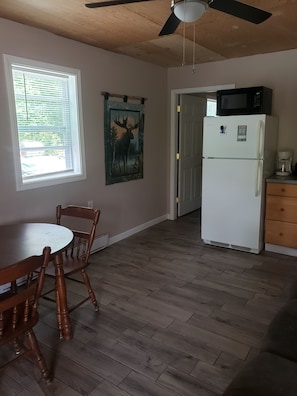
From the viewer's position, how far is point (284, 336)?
1486 mm

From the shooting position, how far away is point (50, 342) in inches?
86.0

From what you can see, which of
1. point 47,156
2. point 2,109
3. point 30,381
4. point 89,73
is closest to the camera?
point 30,381

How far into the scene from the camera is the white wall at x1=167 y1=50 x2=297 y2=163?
12.5 feet

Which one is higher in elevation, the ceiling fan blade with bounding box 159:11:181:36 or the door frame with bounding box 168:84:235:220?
the ceiling fan blade with bounding box 159:11:181:36

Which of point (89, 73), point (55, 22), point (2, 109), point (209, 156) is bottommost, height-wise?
point (209, 156)

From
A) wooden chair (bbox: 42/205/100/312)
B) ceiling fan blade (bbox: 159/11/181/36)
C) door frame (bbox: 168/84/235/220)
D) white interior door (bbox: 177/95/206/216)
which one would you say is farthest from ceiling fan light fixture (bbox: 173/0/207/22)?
white interior door (bbox: 177/95/206/216)

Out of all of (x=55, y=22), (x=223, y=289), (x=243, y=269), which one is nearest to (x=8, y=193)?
(x=55, y=22)

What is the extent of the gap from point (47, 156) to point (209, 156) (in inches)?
74.8

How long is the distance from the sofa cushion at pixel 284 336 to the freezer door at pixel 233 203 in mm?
2009

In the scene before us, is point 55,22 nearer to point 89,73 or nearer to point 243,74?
point 89,73

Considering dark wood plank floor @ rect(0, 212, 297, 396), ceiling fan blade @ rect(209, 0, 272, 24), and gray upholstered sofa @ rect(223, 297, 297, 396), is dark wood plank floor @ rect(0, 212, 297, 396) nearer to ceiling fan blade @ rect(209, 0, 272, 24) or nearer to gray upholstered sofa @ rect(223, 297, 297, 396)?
gray upholstered sofa @ rect(223, 297, 297, 396)

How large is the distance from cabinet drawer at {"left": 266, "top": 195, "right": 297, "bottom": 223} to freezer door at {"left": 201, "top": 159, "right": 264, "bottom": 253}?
106mm

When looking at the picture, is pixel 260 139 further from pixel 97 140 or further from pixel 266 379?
pixel 266 379

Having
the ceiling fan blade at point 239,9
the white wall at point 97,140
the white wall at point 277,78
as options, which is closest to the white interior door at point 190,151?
the white wall at point 97,140
